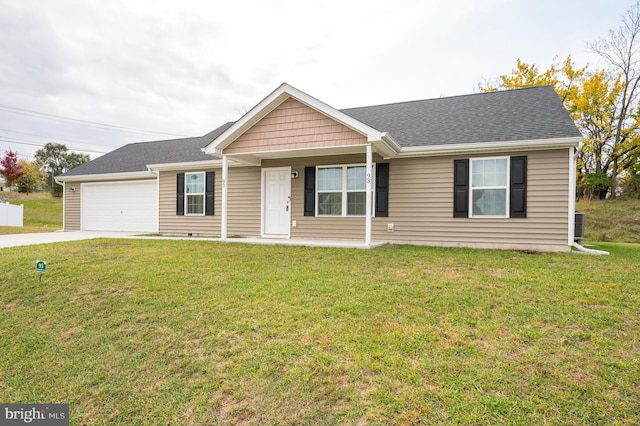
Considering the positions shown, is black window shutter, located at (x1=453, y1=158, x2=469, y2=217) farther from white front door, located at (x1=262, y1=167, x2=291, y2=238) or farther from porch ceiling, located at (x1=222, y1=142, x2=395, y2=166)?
white front door, located at (x1=262, y1=167, x2=291, y2=238)

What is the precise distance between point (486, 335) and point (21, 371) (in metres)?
4.47

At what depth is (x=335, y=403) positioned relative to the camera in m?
2.34

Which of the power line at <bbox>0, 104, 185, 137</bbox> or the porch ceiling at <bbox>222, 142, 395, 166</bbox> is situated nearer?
the porch ceiling at <bbox>222, 142, 395, 166</bbox>

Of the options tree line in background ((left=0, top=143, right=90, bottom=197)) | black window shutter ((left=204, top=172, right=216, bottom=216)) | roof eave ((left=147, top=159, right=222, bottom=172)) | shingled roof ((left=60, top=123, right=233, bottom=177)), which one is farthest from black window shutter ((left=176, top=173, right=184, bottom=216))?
tree line in background ((left=0, top=143, right=90, bottom=197))

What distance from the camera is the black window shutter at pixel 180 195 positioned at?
1119 cm

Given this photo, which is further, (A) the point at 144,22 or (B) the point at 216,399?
(A) the point at 144,22

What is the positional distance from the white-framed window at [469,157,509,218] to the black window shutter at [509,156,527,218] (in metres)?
0.10

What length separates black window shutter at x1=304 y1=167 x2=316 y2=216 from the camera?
939 cm

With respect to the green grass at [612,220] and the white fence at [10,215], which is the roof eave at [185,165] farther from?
the green grass at [612,220]

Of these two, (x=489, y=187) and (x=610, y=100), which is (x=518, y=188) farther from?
(x=610, y=100)

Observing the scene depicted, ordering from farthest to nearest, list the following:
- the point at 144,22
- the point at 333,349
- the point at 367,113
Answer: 1. the point at 144,22
2. the point at 367,113
3. the point at 333,349

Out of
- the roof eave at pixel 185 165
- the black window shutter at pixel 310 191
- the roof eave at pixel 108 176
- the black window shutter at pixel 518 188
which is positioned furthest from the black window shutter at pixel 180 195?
the black window shutter at pixel 518 188

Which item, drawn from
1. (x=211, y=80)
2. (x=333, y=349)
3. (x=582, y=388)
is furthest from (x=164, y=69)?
(x=582, y=388)

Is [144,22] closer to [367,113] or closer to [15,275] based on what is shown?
[367,113]
